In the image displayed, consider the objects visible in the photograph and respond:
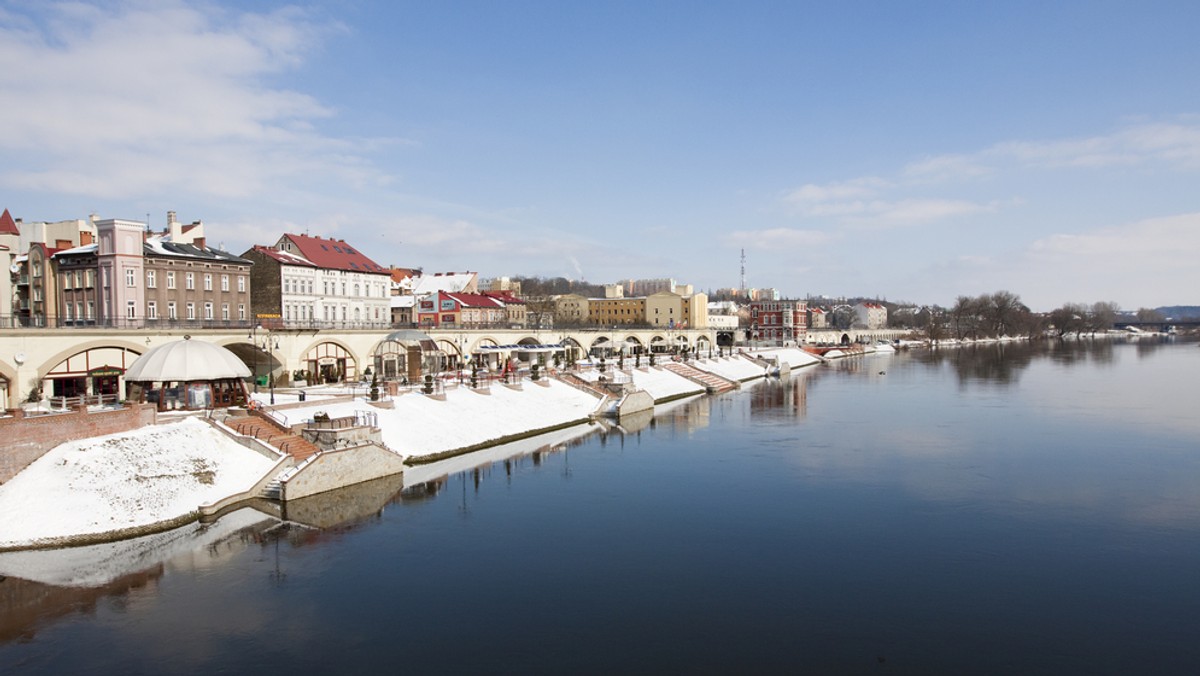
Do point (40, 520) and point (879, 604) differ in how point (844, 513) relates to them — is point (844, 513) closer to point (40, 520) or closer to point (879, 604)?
point (879, 604)

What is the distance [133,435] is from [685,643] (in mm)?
20077

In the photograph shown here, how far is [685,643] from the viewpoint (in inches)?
615

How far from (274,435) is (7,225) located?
36.5 metres

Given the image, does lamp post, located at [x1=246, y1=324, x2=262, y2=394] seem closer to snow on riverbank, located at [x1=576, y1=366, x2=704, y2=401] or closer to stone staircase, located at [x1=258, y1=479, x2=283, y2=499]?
stone staircase, located at [x1=258, y1=479, x2=283, y2=499]

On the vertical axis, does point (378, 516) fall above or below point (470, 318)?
below

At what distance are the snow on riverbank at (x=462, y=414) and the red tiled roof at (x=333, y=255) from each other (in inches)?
774

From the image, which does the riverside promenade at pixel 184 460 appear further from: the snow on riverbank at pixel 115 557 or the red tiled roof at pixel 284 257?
the red tiled roof at pixel 284 257

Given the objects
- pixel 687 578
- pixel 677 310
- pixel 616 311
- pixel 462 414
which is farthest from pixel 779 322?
pixel 687 578

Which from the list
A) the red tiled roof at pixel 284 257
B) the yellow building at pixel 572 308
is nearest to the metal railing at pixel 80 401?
the red tiled roof at pixel 284 257

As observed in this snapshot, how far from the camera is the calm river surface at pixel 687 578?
15.2 m

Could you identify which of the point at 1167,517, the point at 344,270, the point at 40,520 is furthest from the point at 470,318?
the point at 1167,517

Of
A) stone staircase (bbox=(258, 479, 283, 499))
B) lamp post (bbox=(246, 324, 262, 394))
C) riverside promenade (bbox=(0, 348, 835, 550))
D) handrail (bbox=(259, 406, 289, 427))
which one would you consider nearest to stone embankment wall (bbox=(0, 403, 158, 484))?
riverside promenade (bbox=(0, 348, 835, 550))

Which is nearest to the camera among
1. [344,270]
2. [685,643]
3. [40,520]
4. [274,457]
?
[685,643]

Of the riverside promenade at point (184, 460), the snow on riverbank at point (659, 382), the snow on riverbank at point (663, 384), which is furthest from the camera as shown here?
the snow on riverbank at point (663, 384)
